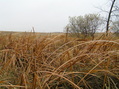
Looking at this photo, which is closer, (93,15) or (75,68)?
(75,68)

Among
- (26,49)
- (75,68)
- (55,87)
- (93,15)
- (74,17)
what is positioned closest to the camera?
(55,87)

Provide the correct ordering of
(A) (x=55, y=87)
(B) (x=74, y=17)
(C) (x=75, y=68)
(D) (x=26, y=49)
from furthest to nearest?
(B) (x=74, y=17) → (D) (x=26, y=49) → (C) (x=75, y=68) → (A) (x=55, y=87)

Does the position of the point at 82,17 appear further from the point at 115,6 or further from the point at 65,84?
the point at 65,84

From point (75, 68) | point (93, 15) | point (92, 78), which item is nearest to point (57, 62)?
point (75, 68)

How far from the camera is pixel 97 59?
28.0 inches

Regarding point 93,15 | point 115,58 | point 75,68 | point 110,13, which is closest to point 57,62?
point 75,68

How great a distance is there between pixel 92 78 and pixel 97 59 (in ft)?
0.55

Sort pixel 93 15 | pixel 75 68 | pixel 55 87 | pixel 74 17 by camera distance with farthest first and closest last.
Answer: pixel 74 17 → pixel 93 15 → pixel 75 68 → pixel 55 87

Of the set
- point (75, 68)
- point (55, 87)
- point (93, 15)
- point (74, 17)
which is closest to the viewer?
point (55, 87)

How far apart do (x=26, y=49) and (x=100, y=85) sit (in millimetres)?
705

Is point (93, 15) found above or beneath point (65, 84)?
above

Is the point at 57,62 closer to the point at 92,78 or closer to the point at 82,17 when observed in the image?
the point at 92,78

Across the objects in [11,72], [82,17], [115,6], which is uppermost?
[115,6]

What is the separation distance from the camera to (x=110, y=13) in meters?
8.56
